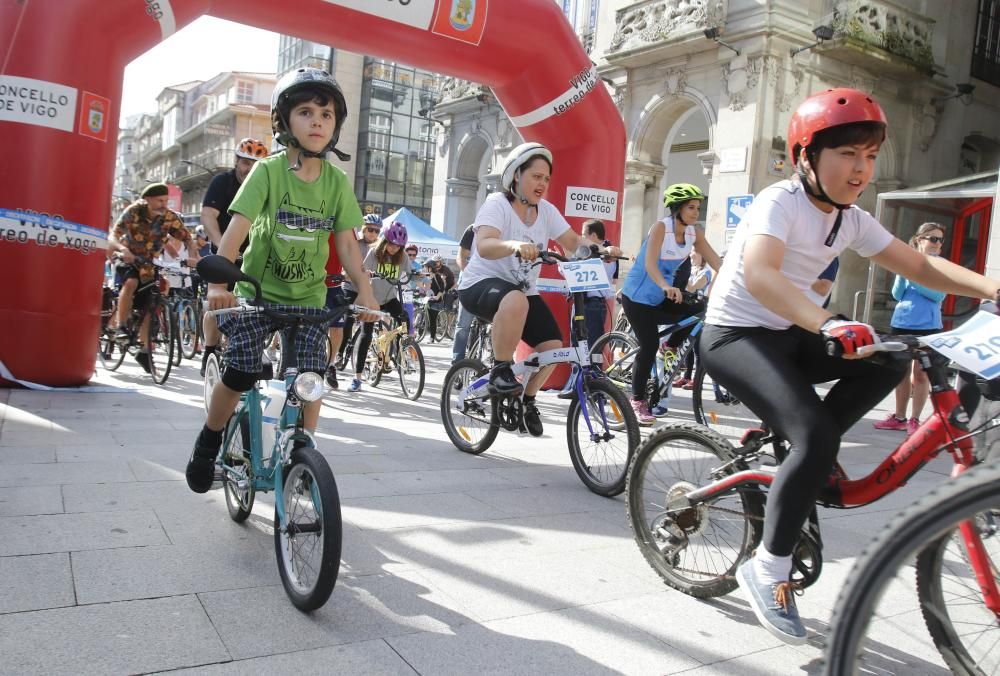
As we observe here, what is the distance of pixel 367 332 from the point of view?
28.3 ft

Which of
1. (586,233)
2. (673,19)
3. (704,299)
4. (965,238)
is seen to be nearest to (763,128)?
(673,19)

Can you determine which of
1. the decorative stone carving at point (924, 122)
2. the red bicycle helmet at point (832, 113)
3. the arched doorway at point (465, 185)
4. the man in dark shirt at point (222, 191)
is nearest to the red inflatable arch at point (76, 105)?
the man in dark shirt at point (222, 191)

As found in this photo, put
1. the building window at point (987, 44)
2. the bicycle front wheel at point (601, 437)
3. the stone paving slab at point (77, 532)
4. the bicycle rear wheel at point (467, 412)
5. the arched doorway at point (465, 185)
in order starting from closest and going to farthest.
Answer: the stone paving slab at point (77, 532) → the bicycle front wheel at point (601, 437) → the bicycle rear wheel at point (467, 412) → the building window at point (987, 44) → the arched doorway at point (465, 185)

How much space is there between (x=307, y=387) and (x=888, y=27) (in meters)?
17.5

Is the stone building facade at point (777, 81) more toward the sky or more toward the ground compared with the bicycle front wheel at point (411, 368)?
more toward the sky

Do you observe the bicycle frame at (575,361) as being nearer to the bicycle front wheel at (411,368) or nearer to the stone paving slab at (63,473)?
the stone paving slab at (63,473)

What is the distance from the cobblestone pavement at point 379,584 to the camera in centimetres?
252

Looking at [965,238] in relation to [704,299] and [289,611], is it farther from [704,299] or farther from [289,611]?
[289,611]

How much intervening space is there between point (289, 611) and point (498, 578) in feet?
2.77

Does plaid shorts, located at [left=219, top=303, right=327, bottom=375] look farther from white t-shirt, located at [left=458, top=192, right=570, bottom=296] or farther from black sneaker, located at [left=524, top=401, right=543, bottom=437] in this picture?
black sneaker, located at [left=524, top=401, right=543, bottom=437]

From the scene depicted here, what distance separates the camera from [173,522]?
12.1 feet

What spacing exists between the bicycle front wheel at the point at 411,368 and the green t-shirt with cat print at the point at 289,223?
473 cm

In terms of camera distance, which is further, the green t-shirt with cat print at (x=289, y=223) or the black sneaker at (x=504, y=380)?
the black sneaker at (x=504, y=380)

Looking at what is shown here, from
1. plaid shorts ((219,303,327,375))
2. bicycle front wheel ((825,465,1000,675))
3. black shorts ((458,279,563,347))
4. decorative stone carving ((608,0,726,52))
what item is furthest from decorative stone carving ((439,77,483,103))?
bicycle front wheel ((825,465,1000,675))
